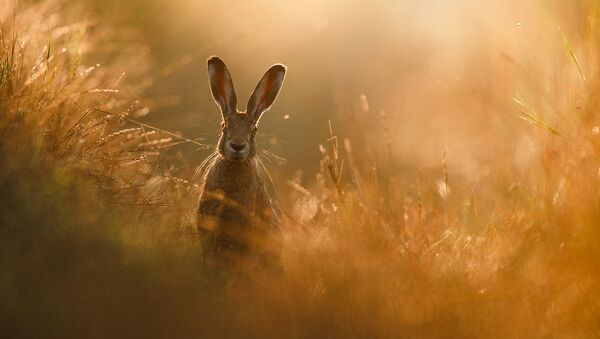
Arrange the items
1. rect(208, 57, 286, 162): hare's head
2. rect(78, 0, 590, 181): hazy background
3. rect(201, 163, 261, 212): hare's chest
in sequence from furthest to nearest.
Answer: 1. rect(208, 57, 286, 162): hare's head
2. rect(201, 163, 261, 212): hare's chest
3. rect(78, 0, 590, 181): hazy background

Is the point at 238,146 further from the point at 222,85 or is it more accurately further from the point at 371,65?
the point at 371,65

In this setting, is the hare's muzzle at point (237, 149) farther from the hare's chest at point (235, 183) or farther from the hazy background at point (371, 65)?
the hazy background at point (371, 65)

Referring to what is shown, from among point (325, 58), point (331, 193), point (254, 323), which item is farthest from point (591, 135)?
point (325, 58)

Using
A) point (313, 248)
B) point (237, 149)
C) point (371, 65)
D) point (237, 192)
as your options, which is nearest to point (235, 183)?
point (237, 192)

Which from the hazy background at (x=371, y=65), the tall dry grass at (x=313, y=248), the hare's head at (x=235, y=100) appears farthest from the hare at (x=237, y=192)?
the hazy background at (x=371, y=65)

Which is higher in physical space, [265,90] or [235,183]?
[265,90]

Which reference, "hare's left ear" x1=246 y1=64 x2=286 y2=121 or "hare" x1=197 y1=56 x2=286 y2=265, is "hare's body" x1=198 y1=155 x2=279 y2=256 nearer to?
"hare" x1=197 y1=56 x2=286 y2=265

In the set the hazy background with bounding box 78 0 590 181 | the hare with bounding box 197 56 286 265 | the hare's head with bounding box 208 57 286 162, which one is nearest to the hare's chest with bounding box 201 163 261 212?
the hare with bounding box 197 56 286 265
